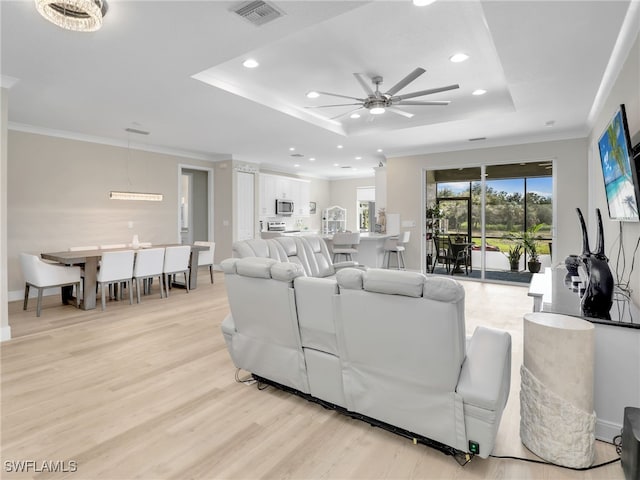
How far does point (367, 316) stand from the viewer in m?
1.92

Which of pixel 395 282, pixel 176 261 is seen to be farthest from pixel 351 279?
pixel 176 261

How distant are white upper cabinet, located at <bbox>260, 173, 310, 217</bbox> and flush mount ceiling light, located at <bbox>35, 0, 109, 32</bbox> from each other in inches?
277

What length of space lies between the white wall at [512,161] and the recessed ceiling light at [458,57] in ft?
11.7

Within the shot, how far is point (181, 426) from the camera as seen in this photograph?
2.17 m

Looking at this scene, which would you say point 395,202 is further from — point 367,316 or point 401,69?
point 367,316

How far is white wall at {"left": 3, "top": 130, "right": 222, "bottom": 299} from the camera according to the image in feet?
18.2

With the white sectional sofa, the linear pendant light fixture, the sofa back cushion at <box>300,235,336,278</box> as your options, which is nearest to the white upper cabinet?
the linear pendant light fixture

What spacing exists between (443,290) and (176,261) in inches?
202

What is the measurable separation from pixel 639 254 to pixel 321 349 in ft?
7.93

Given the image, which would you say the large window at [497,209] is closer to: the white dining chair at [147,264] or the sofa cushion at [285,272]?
the white dining chair at [147,264]

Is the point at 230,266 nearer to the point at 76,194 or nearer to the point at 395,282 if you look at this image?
the point at 395,282

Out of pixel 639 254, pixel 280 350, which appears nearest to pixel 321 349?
pixel 280 350

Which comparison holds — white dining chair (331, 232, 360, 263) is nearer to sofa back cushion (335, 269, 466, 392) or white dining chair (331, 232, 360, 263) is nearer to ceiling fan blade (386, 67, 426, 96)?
ceiling fan blade (386, 67, 426, 96)

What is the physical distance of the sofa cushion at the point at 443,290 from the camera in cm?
165
